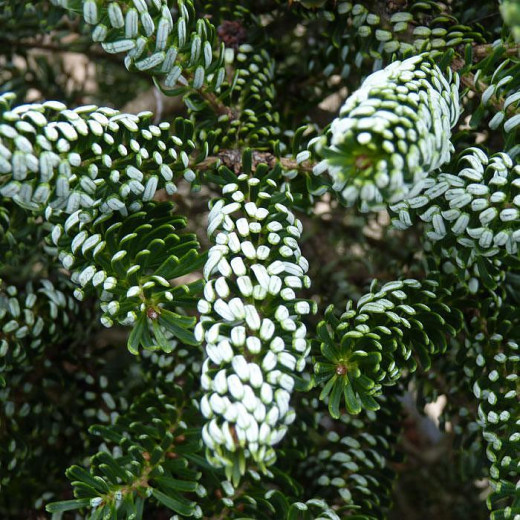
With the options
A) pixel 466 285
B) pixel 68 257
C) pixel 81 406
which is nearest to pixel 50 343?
pixel 81 406

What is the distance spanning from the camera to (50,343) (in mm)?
726

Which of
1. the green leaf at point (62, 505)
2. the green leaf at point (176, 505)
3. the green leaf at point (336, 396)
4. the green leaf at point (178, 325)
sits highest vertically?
the green leaf at point (178, 325)

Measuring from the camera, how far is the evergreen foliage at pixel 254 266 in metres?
0.46

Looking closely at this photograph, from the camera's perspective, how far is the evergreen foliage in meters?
0.46

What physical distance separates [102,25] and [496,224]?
13.4 inches

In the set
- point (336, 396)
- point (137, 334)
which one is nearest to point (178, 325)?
point (137, 334)

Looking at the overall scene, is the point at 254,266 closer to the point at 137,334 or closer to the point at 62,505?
the point at 137,334

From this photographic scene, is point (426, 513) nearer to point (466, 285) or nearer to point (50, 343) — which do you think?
point (466, 285)

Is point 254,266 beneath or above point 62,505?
above

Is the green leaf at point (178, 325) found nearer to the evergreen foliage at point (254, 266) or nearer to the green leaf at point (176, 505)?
the evergreen foliage at point (254, 266)

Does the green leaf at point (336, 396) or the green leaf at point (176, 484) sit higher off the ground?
the green leaf at point (336, 396)

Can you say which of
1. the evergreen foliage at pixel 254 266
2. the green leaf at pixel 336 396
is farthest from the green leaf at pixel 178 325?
the green leaf at pixel 336 396

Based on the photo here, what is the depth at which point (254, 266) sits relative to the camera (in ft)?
1.62

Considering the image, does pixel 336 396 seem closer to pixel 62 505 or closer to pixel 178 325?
pixel 178 325
